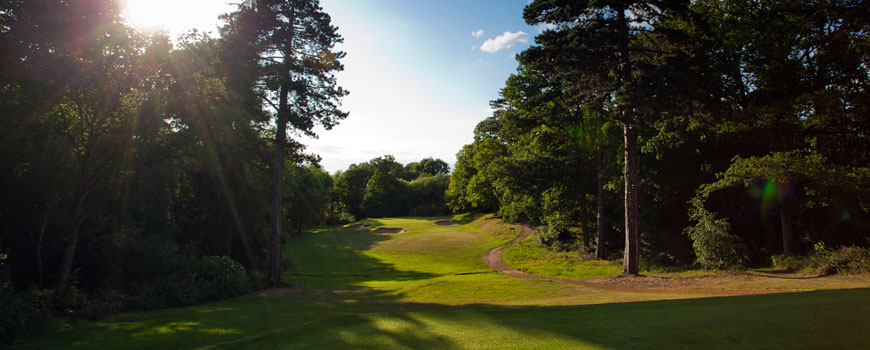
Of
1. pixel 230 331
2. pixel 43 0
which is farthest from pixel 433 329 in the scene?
pixel 43 0

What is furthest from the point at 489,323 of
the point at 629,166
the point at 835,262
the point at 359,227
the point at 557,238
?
the point at 359,227

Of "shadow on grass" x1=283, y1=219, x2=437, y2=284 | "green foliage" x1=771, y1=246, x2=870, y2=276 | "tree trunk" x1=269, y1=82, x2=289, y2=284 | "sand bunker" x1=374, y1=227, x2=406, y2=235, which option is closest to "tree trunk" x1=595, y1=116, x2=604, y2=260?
"green foliage" x1=771, y1=246, x2=870, y2=276

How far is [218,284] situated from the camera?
17.3 m

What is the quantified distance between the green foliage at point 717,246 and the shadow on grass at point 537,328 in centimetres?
885

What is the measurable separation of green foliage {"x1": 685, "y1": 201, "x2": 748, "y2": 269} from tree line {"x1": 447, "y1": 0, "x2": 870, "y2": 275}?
6 cm

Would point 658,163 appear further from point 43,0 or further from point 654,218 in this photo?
point 43,0

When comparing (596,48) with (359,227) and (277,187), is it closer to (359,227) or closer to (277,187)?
(277,187)

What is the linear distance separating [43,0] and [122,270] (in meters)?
10.1

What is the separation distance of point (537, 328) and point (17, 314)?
12.1 metres

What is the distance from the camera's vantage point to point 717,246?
18.5 m

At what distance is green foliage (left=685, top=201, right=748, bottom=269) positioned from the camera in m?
18.5

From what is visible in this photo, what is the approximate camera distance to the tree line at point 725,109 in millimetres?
15906

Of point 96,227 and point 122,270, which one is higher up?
point 96,227

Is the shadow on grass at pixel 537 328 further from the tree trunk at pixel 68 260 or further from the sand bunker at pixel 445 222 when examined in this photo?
the sand bunker at pixel 445 222
